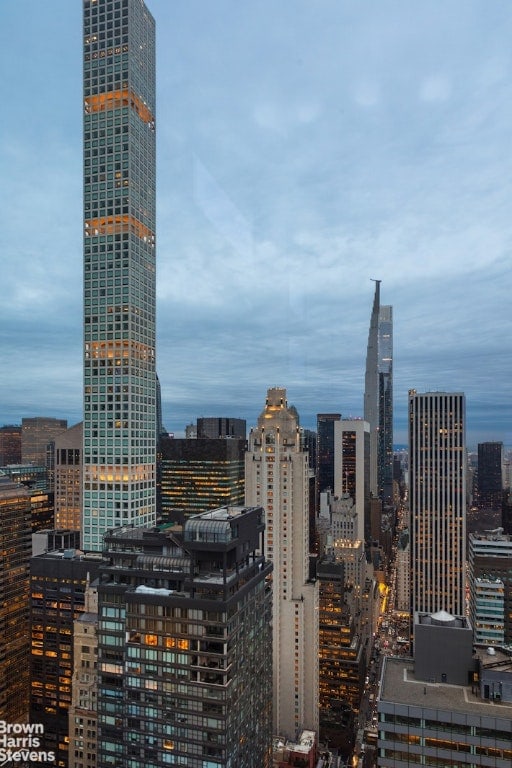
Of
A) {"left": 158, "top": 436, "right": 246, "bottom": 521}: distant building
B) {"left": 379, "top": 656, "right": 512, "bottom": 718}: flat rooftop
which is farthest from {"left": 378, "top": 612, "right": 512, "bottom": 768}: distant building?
{"left": 158, "top": 436, "right": 246, "bottom": 521}: distant building

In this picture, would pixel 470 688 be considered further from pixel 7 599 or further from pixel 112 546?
pixel 7 599

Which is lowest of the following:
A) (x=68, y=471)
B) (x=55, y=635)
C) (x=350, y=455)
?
(x=55, y=635)

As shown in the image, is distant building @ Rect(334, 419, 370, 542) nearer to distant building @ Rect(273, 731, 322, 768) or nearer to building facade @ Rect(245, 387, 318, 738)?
building facade @ Rect(245, 387, 318, 738)

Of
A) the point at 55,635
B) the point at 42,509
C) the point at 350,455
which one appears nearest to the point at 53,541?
the point at 55,635

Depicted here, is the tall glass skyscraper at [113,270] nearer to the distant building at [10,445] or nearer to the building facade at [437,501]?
the building facade at [437,501]

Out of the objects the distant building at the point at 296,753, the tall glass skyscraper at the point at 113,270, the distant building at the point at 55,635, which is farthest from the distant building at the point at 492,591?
the distant building at the point at 55,635

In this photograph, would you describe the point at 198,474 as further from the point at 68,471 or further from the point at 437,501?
the point at 437,501

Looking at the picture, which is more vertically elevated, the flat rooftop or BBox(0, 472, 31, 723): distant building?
the flat rooftop
